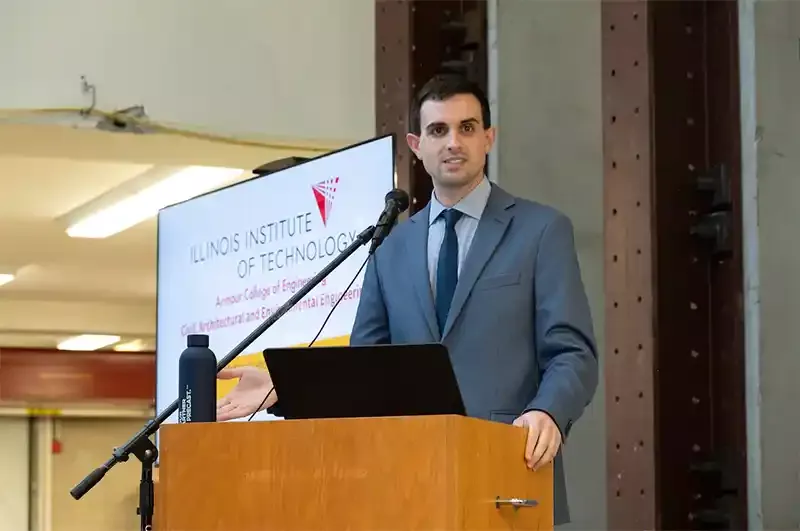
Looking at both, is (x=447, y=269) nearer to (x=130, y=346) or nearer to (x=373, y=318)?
(x=373, y=318)

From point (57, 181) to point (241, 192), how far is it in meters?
2.75

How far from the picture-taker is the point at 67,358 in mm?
10609

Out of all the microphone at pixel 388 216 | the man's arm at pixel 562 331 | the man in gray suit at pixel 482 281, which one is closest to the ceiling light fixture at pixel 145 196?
the microphone at pixel 388 216

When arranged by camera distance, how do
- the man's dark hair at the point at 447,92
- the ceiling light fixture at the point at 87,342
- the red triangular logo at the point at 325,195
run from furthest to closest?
the ceiling light fixture at the point at 87,342 < the red triangular logo at the point at 325,195 < the man's dark hair at the point at 447,92

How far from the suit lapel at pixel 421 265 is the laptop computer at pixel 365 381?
1.23ft

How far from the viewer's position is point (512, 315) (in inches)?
83.7

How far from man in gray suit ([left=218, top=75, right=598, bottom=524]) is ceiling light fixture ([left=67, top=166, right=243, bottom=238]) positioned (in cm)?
336

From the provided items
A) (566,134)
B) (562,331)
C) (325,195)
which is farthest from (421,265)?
(566,134)

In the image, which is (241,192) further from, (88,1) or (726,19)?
(726,19)

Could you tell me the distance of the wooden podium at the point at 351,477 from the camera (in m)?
1.63

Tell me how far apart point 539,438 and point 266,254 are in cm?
195

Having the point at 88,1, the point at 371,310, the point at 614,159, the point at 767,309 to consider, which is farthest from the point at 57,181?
the point at 371,310

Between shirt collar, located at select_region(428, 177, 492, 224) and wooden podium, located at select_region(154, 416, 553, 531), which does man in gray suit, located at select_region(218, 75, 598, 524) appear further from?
wooden podium, located at select_region(154, 416, 553, 531)

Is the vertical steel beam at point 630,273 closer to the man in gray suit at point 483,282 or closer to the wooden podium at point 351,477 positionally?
the man in gray suit at point 483,282
